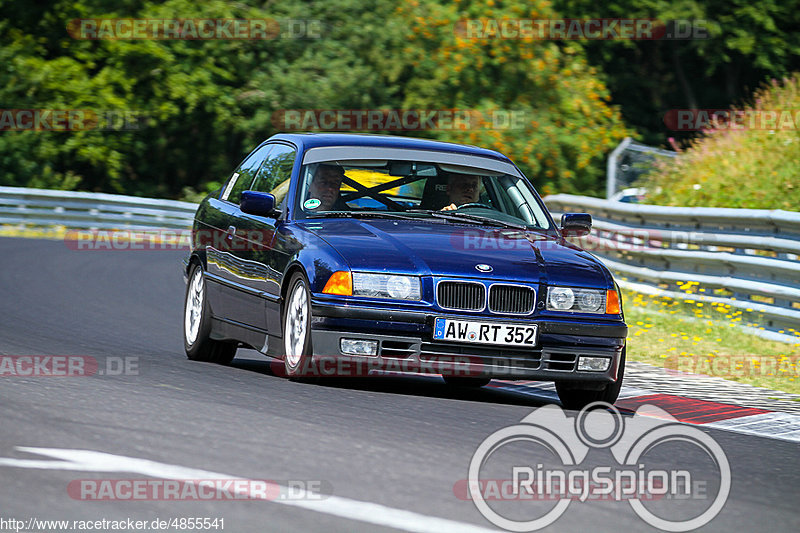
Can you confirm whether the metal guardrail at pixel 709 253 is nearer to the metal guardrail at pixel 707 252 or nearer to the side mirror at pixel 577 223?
the metal guardrail at pixel 707 252

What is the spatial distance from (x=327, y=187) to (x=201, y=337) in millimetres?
1701

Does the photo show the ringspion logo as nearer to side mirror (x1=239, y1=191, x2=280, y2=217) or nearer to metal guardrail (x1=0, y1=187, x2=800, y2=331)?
side mirror (x1=239, y1=191, x2=280, y2=217)

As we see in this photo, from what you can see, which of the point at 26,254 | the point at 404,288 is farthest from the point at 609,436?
the point at 26,254

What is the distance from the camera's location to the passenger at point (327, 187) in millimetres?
9539

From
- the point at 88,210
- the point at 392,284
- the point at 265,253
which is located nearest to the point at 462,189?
the point at 265,253

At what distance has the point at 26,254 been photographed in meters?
22.2

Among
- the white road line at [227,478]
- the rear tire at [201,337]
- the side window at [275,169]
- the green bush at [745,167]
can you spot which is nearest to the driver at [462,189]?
the side window at [275,169]

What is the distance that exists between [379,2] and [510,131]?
6697mm

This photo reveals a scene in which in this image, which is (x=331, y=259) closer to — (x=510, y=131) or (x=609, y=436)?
(x=609, y=436)

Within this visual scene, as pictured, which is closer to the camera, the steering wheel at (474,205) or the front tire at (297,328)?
the front tire at (297,328)

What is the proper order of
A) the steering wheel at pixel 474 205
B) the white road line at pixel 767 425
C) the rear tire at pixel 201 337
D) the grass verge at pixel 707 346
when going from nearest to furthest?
the white road line at pixel 767 425
the steering wheel at pixel 474 205
the rear tire at pixel 201 337
the grass verge at pixel 707 346

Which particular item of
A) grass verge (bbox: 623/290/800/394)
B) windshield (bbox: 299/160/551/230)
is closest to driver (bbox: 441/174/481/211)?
windshield (bbox: 299/160/551/230)

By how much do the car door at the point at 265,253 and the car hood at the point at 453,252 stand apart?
372 mm

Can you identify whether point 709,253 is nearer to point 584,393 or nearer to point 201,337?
point 584,393
